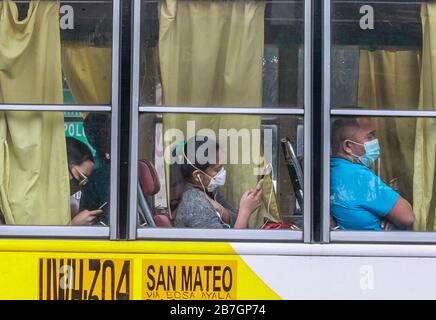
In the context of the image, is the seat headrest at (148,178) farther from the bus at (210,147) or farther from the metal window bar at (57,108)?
the metal window bar at (57,108)

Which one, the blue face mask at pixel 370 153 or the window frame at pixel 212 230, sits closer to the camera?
the window frame at pixel 212 230

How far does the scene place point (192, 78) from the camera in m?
3.91

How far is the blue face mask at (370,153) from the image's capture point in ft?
12.9

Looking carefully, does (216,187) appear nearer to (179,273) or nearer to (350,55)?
(179,273)

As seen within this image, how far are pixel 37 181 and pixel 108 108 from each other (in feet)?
1.59

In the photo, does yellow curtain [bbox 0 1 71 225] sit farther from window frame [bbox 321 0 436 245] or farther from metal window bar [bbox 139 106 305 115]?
window frame [bbox 321 0 436 245]

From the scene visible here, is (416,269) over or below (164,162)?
below

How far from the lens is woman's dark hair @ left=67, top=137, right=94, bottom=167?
12.8ft

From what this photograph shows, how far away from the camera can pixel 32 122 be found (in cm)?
392

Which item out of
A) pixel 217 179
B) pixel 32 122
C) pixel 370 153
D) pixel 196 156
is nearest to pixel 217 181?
pixel 217 179

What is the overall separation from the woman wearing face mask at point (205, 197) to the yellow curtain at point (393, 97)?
0.62 m

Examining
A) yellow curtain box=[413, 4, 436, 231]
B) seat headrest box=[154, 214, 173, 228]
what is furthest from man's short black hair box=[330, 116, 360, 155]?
seat headrest box=[154, 214, 173, 228]

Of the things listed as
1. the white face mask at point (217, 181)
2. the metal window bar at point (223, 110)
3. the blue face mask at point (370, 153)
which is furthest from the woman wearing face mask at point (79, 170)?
the blue face mask at point (370, 153)
